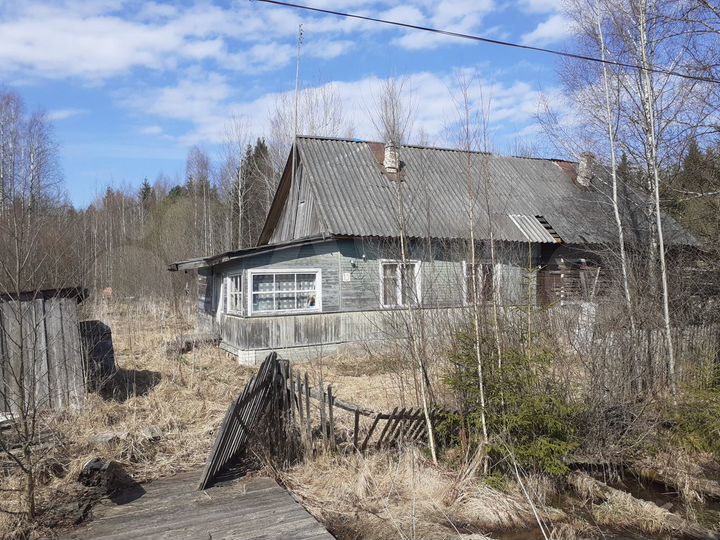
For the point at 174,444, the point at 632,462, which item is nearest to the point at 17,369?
the point at 174,444

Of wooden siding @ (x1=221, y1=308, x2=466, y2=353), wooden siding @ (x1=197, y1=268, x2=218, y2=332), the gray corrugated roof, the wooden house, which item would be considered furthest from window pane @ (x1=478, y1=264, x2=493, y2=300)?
wooden siding @ (x1=197, y1=268, x2=218, y2=332)

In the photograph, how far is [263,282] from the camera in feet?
45.5

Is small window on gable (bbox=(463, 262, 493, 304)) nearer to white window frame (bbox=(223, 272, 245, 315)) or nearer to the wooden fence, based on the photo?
the wooden fence

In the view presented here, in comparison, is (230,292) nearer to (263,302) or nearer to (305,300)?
(263,302)

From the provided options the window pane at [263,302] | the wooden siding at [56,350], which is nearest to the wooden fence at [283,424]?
the wooden siding at [56,350]

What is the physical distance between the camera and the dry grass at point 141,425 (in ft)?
18.1

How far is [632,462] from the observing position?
7.25 metres

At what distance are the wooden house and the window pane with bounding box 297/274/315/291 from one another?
0.03 meters

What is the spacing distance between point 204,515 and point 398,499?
197 cm

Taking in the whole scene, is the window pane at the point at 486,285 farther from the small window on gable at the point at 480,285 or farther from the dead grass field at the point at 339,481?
the dead grass field at the point at 339,481

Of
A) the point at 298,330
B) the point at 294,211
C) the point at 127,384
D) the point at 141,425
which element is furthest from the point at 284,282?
the point at 141,425

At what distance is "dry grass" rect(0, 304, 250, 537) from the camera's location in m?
5.52

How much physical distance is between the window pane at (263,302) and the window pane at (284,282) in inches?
12.6

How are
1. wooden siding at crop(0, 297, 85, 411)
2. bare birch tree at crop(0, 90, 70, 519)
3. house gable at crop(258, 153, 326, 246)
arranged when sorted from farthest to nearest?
house gable at crop(258, 153, 326, 246) < wooden siding at crop(0, 297, 85, 411) < bare birch tree at crop(0, 90, 70, 519)
